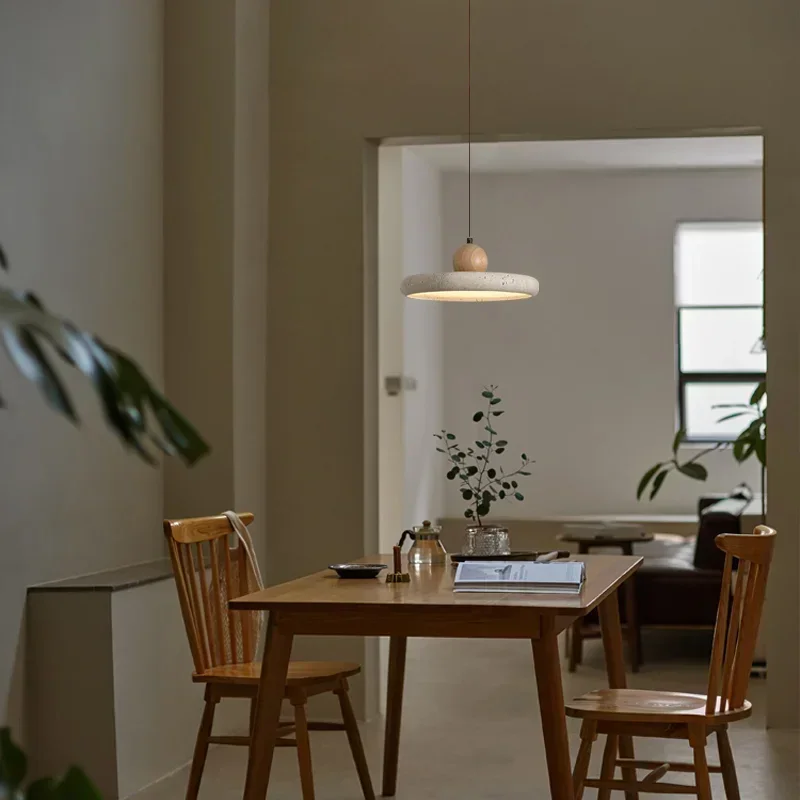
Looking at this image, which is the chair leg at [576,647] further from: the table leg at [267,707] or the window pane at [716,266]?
the window pane at [716,266]

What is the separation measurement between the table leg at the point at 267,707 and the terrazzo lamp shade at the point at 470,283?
3.85ft

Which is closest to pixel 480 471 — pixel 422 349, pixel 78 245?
pixel 78 245

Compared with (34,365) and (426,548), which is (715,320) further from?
(34,365)

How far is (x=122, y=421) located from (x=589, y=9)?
14.8 feet

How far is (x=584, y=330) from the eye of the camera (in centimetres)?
989

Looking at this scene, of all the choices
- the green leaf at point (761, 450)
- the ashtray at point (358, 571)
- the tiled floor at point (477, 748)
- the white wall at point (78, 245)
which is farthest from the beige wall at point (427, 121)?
the ashtray at point (358, 571)

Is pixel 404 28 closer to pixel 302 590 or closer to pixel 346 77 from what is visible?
pixel 346 77

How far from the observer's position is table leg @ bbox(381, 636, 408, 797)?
4160mm

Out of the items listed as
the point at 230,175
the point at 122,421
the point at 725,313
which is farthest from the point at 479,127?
the point at 725,313

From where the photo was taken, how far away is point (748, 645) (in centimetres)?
309

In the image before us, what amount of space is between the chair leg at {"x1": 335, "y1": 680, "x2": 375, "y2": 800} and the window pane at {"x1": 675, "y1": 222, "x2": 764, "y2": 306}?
21.7 feet

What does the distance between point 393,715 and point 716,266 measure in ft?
21.2

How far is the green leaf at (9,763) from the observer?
121 cm

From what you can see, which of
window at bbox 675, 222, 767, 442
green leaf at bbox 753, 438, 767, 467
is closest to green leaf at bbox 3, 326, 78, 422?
green leaf at bbox 753, 438, 767, 467
